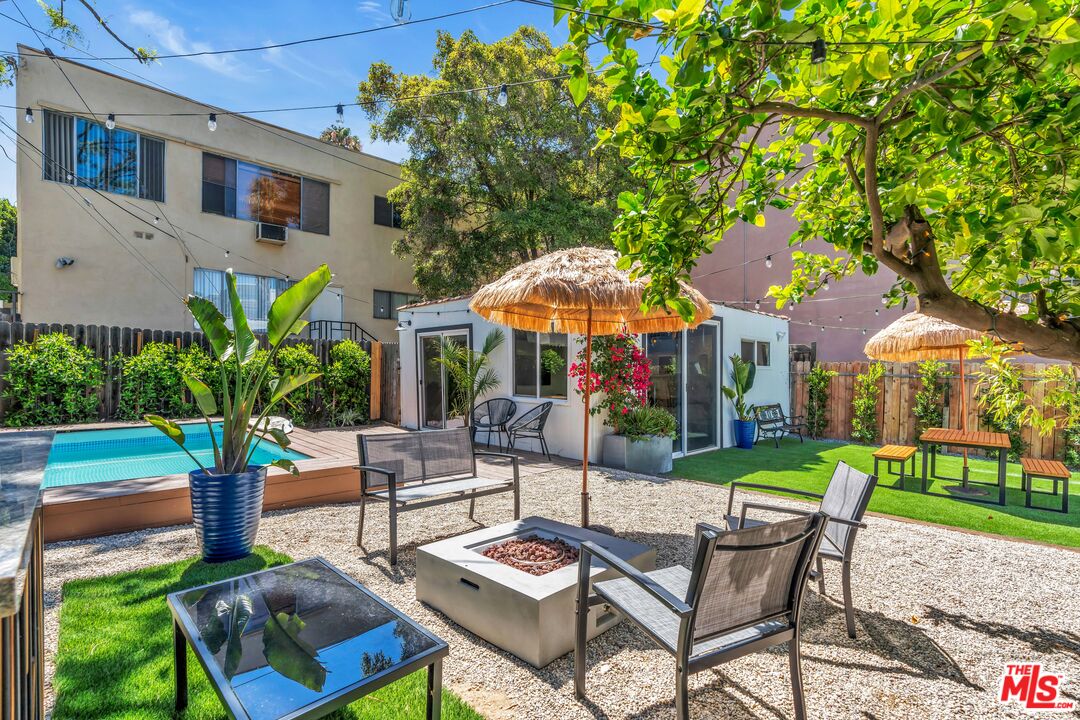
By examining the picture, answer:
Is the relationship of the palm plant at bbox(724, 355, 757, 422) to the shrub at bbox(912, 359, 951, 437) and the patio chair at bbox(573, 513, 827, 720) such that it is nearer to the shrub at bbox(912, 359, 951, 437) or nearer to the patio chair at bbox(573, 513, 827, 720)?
the shrub at bbox(912, 359, 951, 437)

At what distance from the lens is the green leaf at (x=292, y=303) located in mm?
4223

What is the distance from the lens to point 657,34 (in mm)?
1960

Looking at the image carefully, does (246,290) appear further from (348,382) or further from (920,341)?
(920,341)

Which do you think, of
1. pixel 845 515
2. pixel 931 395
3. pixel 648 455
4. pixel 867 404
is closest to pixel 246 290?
pixel 648 455

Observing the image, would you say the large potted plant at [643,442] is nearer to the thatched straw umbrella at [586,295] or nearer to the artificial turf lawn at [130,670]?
the thatched straw umbrella at [586,295]

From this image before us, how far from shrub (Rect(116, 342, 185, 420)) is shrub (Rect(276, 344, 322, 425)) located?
6.43 ft

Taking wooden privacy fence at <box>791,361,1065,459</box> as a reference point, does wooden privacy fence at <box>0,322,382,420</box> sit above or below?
above

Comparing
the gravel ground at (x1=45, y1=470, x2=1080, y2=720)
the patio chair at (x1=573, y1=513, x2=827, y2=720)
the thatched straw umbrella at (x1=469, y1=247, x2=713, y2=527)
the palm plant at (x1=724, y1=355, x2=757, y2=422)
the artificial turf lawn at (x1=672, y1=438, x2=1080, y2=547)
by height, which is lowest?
the artificial turf lawn at (x1=672, y1=438, x2=1080, y2=547)

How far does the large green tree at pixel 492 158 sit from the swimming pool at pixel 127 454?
8.34 metres

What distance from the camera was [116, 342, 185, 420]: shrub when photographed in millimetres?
10383

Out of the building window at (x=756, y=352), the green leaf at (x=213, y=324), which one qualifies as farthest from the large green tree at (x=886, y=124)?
the building window at (x=756, y=352)

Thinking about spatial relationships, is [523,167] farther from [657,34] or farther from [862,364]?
[657,34]

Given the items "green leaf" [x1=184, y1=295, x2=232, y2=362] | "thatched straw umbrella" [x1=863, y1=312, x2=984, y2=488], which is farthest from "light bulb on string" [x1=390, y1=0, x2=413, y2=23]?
"thatched straw umbrella" [x1=863, y1=312, x2=984, y2=488]

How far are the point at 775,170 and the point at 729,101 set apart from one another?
3.63 feet
